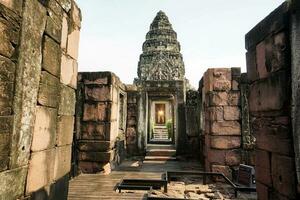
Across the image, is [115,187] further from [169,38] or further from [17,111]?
[169,38]

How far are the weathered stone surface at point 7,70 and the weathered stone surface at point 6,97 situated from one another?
0.04m

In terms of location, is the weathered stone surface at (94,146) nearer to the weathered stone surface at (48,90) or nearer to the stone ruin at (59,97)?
the stone ruin at (59,97)

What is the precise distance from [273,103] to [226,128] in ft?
12.6

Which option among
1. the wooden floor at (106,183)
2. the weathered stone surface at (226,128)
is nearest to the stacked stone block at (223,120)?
the weathered stone surface at (226,128)

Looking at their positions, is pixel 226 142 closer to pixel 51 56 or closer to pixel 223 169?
pixel 223 169

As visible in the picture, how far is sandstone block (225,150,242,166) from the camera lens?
617 centimetres

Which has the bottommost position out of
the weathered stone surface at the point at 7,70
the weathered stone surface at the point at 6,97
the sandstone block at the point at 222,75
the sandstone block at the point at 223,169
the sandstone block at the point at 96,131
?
the sandstone block at the point at 223,169

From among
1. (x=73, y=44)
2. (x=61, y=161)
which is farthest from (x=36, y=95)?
(x=73, y=44)

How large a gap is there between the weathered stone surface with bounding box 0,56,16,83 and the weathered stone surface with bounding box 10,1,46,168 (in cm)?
7

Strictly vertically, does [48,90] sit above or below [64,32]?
below

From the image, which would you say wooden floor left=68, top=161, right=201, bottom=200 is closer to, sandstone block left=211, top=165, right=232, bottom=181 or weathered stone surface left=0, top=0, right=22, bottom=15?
sandstone block left=211, top=165, right=232, bottom=181

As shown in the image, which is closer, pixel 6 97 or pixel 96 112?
pixel 6 97

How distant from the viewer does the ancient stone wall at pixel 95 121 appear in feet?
21.1

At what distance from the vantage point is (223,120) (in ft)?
20.4
